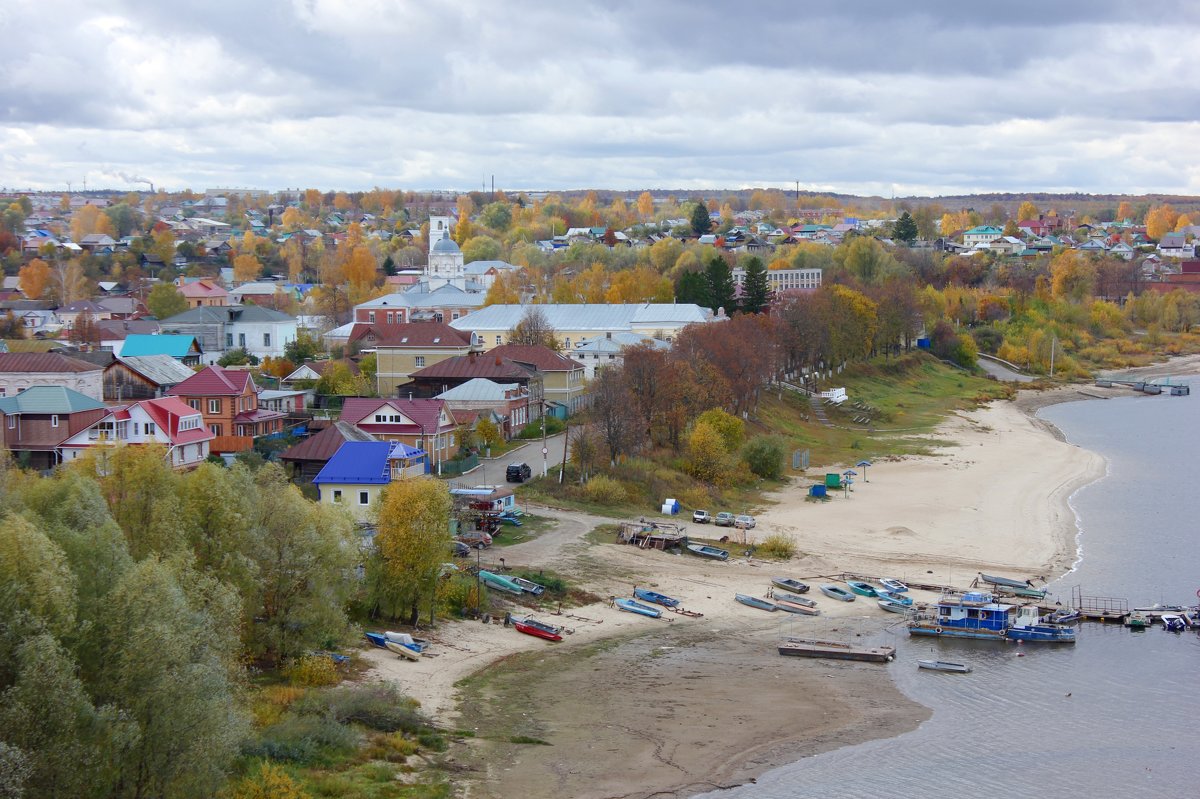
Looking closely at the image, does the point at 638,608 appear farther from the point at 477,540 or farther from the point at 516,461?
the point at 516,461

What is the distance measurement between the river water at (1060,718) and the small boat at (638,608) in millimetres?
5987

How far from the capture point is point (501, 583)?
34969 millimetres

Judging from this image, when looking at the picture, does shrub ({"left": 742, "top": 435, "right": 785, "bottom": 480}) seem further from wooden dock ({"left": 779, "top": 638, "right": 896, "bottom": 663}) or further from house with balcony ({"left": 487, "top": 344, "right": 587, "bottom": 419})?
wooden dock ({"left": 779, "top": 638, "right": 896, "bottom": 663})

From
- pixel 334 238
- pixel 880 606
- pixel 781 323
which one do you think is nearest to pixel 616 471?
pixel 880 606

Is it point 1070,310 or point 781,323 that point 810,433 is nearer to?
point 781,323

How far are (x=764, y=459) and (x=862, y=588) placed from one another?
16.3 m

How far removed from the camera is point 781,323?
7569 centimetres

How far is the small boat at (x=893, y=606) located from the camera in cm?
3581

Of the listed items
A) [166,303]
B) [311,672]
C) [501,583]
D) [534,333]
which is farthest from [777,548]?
[166,303]

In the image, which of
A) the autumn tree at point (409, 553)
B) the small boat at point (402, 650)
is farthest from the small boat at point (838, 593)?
the small boat at point (402, 650)

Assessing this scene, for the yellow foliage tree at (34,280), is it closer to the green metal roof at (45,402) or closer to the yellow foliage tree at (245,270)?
the yellow foliage tree at (245,270)

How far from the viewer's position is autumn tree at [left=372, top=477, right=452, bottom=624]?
1238 inches

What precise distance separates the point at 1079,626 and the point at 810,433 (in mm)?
31521

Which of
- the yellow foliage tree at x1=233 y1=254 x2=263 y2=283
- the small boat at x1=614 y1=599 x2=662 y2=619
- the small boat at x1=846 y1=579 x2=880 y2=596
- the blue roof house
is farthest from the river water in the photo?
the yellow foliage tree at x1=233 y1=254 x2=263 y2=283
